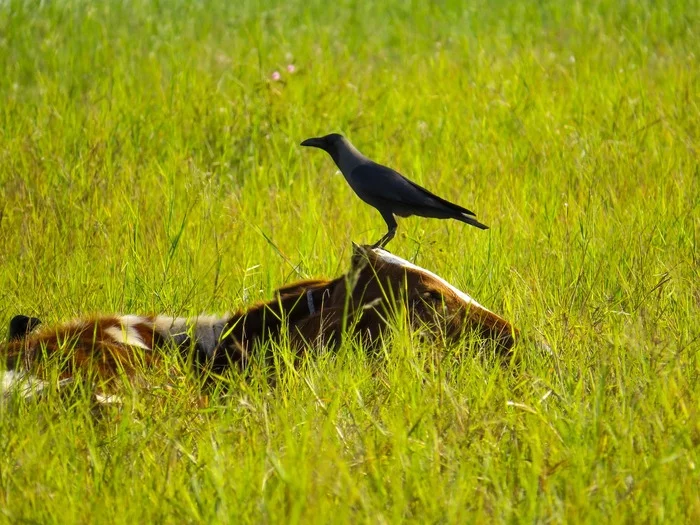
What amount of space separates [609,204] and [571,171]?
2.04ft

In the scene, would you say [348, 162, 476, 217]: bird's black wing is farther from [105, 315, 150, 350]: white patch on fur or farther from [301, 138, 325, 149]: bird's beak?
[105, 315, 150, 350]: white patch on fur

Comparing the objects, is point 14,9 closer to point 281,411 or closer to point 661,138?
point 661,138

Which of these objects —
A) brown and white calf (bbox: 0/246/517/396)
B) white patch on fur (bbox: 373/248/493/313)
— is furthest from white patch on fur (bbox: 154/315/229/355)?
white patch on fur (bbox: 373/248/493/313)

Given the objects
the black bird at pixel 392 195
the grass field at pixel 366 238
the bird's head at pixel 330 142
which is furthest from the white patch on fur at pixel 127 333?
the bird's head at pixel 330 142

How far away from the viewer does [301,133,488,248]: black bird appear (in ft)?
13.4

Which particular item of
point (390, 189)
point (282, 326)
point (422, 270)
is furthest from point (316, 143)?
point (282, 326)

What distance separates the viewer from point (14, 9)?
8.43 metres

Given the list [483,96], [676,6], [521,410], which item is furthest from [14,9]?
[521,410]

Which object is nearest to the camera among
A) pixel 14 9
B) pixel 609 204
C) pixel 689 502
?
pixel 689 502

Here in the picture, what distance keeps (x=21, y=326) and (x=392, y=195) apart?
1426mm

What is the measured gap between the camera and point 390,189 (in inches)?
163

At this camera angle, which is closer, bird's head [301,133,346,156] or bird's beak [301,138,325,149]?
bird's head [301,133,346,156]

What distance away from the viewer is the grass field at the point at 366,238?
244 centimetres

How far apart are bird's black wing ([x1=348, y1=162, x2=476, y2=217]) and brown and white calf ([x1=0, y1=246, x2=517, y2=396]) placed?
43 centimetres
